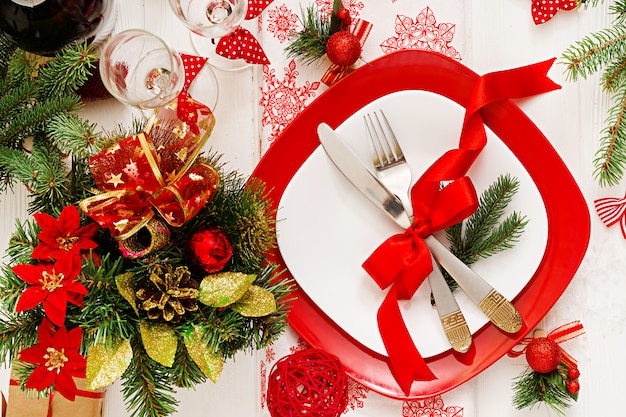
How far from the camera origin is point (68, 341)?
0.55 meters

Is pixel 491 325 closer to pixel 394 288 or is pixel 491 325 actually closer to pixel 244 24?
pixel 394 288

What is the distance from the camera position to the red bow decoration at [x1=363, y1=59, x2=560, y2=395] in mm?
727

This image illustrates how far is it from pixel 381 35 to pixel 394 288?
1.05 feet

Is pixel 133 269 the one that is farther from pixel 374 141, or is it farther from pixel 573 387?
pixel 573 387

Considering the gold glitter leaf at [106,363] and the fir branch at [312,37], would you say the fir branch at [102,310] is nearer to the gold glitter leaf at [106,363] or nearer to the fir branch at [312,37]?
the gold glitter leaf at [106,363]

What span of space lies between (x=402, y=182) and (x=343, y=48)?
174 mm

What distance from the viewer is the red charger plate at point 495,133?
0.75m

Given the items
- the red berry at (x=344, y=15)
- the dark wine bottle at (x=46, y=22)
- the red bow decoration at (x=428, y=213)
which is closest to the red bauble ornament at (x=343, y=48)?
the red berry at (x=344, y=15)

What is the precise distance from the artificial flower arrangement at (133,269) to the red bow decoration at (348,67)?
0.24 metres

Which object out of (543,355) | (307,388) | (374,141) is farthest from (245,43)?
(543,355)

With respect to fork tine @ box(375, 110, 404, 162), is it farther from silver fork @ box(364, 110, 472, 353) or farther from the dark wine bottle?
the dark wine bottle

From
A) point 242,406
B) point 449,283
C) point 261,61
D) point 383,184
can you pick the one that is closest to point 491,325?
point 449,283

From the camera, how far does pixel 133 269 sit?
0.57 metres

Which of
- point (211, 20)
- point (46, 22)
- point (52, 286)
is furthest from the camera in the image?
point (211, 20)
